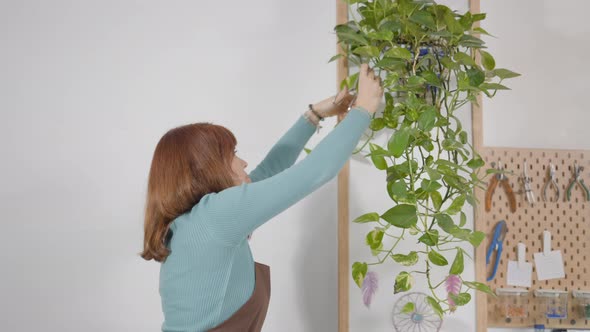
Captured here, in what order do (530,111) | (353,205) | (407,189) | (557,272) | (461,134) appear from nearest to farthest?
(407,189)
(461,134)
(353,205)
(557,272)
(530,111)

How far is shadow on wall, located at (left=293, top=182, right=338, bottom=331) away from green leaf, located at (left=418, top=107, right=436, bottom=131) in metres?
0.49

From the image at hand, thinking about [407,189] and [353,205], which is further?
[353,205]

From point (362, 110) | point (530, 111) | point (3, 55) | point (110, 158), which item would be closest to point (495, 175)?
point (530, 111)

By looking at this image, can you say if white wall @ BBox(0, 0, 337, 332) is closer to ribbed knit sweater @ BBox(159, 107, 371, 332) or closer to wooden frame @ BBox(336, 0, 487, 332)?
wooden frame @ BBox(336, 0, 487, 332)

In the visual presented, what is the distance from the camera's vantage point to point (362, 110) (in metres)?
1.02

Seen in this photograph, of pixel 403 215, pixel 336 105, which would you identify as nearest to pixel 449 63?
pixel 336 105

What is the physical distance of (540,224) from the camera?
5.55 feet

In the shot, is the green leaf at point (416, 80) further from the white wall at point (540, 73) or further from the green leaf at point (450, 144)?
the white wall at point (540, 73)

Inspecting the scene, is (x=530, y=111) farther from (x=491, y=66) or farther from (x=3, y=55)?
(x=3, y=55)

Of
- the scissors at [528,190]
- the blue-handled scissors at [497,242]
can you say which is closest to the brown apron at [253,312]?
the blue-handled scissors at [497,242]

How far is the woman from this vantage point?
956 mm

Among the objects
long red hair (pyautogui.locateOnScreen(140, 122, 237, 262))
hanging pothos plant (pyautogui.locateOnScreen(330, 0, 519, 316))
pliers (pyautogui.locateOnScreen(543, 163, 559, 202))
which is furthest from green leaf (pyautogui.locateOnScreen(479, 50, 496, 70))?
long red hair (pyautogui.locateOnScreen(140, 122, 237, 262))

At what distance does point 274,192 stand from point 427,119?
1.47ft

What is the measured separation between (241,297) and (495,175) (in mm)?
973
